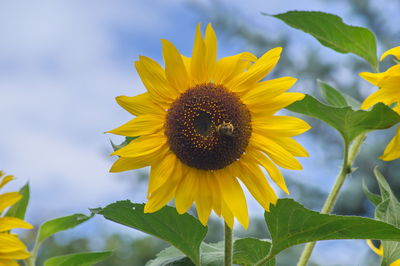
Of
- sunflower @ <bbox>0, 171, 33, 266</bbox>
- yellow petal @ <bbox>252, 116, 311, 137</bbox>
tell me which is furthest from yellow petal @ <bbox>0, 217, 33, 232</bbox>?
yellow petal @ <bbox>252, 116, 311, 137</bbox>

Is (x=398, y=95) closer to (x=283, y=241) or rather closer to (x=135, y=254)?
(x=283, y=241)

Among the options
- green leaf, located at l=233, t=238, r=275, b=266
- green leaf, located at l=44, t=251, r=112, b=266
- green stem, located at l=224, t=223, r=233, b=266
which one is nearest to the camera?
green stem, located at l=224, t=223, r=233, b=266

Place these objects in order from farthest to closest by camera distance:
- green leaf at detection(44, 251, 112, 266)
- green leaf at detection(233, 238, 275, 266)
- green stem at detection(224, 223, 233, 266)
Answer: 1. green leaf at detection(44, 251, 112, 266)
2. green leaf at detection(233, 238, 275, 266)
3. green stem at detection(224, 223, 233, 266)

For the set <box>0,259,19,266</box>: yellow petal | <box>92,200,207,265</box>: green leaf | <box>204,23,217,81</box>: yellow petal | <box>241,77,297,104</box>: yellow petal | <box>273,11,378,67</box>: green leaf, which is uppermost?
<box>273,11,378,67</box>: green leaf

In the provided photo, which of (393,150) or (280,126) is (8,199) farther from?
(393,150)

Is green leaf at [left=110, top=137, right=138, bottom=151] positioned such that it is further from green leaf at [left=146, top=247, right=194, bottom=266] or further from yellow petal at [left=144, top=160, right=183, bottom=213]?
green leaf at [left=146, top=247, right=194, bottom=266]

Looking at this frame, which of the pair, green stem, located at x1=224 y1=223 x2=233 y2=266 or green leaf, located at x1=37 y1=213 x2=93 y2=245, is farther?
green leaf, located at x1=37 y1=213 x2=93 y2=245

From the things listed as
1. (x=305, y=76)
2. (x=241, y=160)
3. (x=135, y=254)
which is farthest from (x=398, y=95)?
(x=305, y=76)
